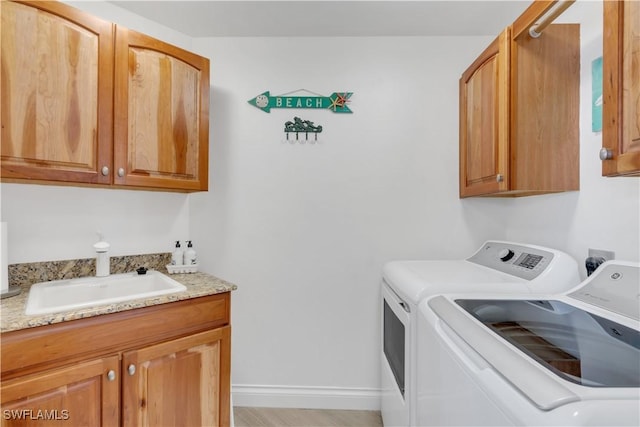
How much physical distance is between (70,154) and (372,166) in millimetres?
1587

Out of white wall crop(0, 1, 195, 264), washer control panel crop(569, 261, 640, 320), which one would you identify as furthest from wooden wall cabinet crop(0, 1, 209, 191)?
washer control panel crop(569, 261, 640, 320)

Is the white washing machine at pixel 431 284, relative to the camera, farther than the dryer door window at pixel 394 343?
No

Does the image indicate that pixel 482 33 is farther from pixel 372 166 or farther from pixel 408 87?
pixel 372 166

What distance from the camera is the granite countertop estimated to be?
3.22 feet

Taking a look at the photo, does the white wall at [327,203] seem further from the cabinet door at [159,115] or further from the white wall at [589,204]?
the white wall at [589,204]

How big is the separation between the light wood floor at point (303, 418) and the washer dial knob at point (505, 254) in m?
1.23

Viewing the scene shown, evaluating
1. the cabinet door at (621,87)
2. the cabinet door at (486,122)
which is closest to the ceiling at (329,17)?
the cabinet door at (486,122)

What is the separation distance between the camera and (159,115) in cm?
151

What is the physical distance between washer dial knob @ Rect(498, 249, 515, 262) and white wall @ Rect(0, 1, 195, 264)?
1922mm

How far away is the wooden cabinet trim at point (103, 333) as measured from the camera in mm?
983

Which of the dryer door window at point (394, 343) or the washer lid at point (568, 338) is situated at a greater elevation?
the washer lid at point (568, 338)

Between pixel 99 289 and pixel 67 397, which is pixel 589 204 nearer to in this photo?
pixel 67 397

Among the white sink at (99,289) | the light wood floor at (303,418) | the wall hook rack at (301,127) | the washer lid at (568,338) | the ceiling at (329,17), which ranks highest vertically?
the ceiling at (329,17)

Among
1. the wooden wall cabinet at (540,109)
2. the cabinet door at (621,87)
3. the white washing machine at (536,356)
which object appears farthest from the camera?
the wooden wall cabinet at (540,109)
